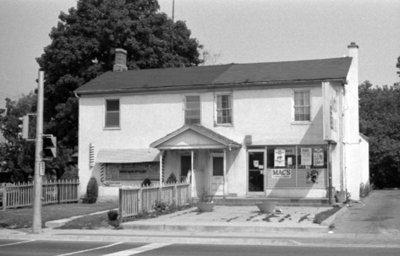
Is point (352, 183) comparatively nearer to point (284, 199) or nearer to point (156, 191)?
point (284, 199)

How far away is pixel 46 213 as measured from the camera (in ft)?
76.1

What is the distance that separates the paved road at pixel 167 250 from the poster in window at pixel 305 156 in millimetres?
12836

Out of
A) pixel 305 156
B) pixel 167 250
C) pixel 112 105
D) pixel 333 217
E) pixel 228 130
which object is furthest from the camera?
pixel 112 105

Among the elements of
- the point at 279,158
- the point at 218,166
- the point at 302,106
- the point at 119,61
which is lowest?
the point at 218,166

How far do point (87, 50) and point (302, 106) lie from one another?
1934cm

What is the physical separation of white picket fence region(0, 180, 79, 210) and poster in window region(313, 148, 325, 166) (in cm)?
1253

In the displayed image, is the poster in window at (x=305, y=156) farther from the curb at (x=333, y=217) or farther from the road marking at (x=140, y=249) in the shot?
the road marking at (x=140, y=249)

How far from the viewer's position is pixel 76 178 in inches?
1217

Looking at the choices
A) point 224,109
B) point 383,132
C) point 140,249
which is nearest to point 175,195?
point 224,109

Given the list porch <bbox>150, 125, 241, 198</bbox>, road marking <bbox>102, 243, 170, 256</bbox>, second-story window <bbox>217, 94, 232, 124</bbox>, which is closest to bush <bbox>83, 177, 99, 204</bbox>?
porch <bbox>150, 125, 241, 198</bbox>

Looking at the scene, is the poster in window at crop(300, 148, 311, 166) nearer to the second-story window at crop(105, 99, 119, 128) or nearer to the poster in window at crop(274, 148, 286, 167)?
the poster in window at crop(274, 148, 286, 167)

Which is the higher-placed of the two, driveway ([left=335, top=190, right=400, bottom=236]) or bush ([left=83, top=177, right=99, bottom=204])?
bush ([left=83, top=177, right=99, bottom=204])

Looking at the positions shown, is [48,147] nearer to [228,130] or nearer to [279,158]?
[228,130]

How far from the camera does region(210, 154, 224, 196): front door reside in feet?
92.7
